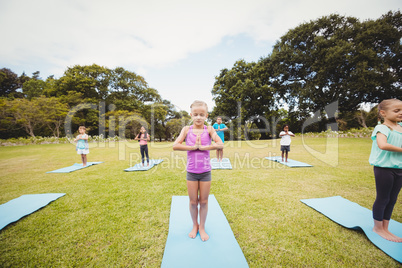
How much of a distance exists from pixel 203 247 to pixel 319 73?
2401 cm

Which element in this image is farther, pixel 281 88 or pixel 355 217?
pixel 281 88

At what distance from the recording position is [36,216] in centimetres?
308

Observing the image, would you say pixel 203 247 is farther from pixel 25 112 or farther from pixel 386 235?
pixel 25 112

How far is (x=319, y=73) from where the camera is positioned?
18.5m

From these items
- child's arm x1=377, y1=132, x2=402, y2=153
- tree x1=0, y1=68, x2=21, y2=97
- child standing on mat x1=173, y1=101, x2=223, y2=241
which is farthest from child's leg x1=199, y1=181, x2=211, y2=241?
tree x1=0, y1=68, x2=21, y2=97

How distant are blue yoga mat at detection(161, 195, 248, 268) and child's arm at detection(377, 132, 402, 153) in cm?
252

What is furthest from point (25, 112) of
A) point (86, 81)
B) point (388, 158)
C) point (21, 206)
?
Answer: point (388, 158)

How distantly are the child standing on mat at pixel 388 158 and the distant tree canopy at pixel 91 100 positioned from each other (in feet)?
93.2

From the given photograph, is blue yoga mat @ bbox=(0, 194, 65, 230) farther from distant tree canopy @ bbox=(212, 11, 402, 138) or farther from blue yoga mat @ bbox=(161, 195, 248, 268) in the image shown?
distant tree canopy @ bbox=(212, 11, 402, 138)

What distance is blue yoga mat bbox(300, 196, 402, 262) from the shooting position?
2173 millimetres

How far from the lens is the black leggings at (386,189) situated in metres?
2.19

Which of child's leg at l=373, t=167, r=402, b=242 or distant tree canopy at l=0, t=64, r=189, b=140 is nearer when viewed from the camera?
child's leg at l=373, t=167, r=402, b=242

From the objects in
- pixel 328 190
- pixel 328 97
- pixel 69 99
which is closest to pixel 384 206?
pixel 328 190

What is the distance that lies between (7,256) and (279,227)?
4.33 meters
